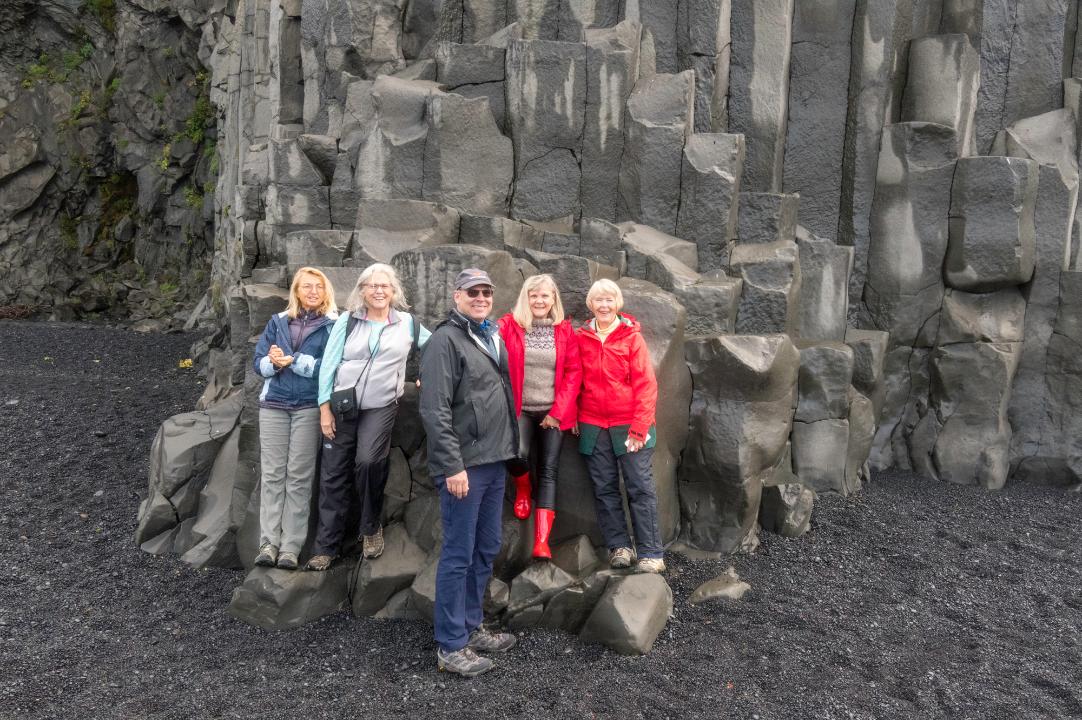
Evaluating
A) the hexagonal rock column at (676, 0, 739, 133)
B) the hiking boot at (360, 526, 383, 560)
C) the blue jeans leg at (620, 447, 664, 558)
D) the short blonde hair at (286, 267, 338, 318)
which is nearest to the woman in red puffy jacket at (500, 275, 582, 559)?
the blue jeans leg at (620, 447, 664, 558)

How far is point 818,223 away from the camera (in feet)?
33.8

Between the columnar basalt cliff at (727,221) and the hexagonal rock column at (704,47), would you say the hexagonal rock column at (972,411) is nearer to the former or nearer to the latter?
the columnar basalt cliff at (727,221)

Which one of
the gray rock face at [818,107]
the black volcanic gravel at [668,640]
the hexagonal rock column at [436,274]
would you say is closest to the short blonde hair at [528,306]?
the hexagonal rock column at [436,274]

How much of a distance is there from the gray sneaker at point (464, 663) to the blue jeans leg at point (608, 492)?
4.63 feet

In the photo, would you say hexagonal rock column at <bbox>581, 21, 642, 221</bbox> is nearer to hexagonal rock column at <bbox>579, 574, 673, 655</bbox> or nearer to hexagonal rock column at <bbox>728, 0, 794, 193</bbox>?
hexagonal rock column at <bbox>728, 0, 794, 193</bbox>

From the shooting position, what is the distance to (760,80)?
388 inches

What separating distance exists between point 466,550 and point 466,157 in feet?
16.3

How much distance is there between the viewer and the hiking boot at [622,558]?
6258mm

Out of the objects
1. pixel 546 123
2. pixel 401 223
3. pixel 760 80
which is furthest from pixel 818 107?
pixel 401 223

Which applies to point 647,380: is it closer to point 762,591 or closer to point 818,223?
point 762,591

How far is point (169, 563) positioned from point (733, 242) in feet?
21.3

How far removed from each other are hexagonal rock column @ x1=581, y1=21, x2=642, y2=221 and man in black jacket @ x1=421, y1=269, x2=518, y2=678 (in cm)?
391

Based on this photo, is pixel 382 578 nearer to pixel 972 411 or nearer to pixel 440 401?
pixel 440 401

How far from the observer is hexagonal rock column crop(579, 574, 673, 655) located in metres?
5.70
